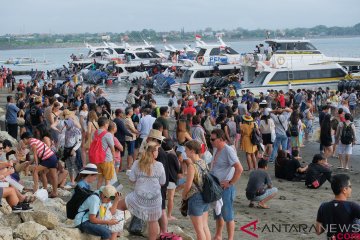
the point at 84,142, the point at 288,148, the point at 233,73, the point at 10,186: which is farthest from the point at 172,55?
the point at 10,186

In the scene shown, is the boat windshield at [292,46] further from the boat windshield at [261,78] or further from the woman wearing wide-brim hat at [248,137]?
the woman wearing wide-brim hat at [248,137]

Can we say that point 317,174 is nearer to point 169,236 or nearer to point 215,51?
point 169,236

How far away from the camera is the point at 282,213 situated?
11.3 m

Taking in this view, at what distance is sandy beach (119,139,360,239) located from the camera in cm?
1001

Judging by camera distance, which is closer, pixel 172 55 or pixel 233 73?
pixel 233 73

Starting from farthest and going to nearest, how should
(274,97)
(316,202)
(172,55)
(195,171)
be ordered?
(172,55)
(274,97)
(316,202)
(195,171)

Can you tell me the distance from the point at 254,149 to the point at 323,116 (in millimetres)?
2879

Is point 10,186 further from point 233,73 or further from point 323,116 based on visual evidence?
point 233,73

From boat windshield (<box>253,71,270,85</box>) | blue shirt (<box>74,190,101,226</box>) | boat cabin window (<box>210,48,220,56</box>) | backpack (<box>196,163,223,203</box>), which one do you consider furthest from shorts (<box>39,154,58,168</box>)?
boat cabin window (<box>210,48,220,56</box>)

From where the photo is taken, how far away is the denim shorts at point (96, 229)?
8.34 m

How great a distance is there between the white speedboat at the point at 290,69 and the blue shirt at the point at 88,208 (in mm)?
26833

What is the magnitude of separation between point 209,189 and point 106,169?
3231 mm

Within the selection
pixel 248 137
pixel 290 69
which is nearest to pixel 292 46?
pixel 290 69

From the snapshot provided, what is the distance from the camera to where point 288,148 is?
1752cm
